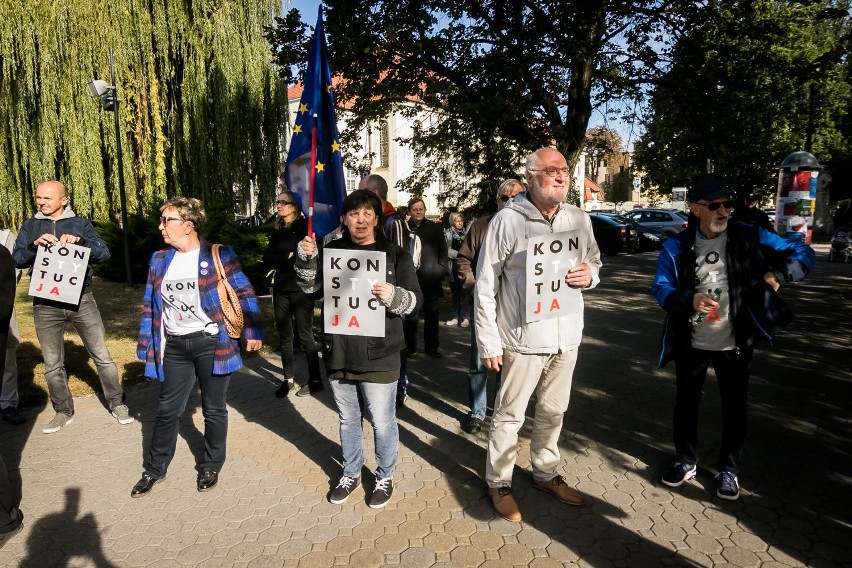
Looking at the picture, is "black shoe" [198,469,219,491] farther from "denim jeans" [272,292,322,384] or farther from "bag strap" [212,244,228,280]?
"denim jeans" [272,292,322,384]

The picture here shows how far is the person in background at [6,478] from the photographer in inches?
133

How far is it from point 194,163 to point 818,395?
13887mm

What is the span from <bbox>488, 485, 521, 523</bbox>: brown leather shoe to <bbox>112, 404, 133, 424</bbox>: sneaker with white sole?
11.3 feet

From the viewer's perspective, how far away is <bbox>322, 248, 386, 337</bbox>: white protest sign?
350cm

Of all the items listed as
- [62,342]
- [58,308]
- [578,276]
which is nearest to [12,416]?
[62,342]

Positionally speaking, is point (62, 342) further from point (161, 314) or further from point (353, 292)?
point (353, 292)

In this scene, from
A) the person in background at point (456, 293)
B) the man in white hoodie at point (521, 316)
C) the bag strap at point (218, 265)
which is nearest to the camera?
the man in white hoodie at point (521, 316)

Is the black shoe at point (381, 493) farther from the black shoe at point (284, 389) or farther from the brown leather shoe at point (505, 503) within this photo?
the black shoe at point (284, 389)

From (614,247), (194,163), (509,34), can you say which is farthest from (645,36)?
(194,163)

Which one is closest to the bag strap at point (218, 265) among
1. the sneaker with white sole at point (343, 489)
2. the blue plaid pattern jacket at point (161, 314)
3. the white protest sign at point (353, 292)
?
the blue plaid pattern jacket at point (161, 314)

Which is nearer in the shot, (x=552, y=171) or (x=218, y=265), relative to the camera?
(x=552, y=171)

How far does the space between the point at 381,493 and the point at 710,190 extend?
2.74 m

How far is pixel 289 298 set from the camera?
19.4 ft

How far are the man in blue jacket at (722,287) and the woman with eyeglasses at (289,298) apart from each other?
3.43 meters
